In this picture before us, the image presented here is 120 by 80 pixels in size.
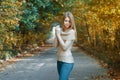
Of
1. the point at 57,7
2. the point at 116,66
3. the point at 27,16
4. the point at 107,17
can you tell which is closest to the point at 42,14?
the point at 57,7

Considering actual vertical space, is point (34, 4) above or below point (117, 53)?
above

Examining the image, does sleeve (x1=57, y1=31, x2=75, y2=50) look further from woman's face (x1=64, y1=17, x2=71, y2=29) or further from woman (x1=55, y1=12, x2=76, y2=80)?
woman's face (x1=64, y1=17, x2=71, y2=29)

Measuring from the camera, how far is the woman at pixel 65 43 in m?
7.71

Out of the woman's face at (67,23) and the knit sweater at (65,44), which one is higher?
the woman's face at (67,23)

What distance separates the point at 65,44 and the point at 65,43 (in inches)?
1.7

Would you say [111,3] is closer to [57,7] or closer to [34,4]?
[34,4]

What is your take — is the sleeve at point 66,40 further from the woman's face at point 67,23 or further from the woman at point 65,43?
the woman's face at point 67,23

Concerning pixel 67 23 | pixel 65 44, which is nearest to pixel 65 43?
pixel 65 44

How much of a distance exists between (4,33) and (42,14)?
13.8m

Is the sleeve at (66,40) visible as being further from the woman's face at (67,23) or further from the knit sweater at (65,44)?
the woman's face at (67,23)

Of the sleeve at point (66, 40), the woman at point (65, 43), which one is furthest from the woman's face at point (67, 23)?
the sleeve at point (66, 40)

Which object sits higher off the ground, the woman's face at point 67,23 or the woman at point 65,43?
the woman's face at point 67,23

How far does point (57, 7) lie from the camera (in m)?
33.2

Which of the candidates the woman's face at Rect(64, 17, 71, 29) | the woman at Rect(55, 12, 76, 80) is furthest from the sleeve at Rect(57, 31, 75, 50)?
the woman's face at Rect(64, 17, 71, 29)
